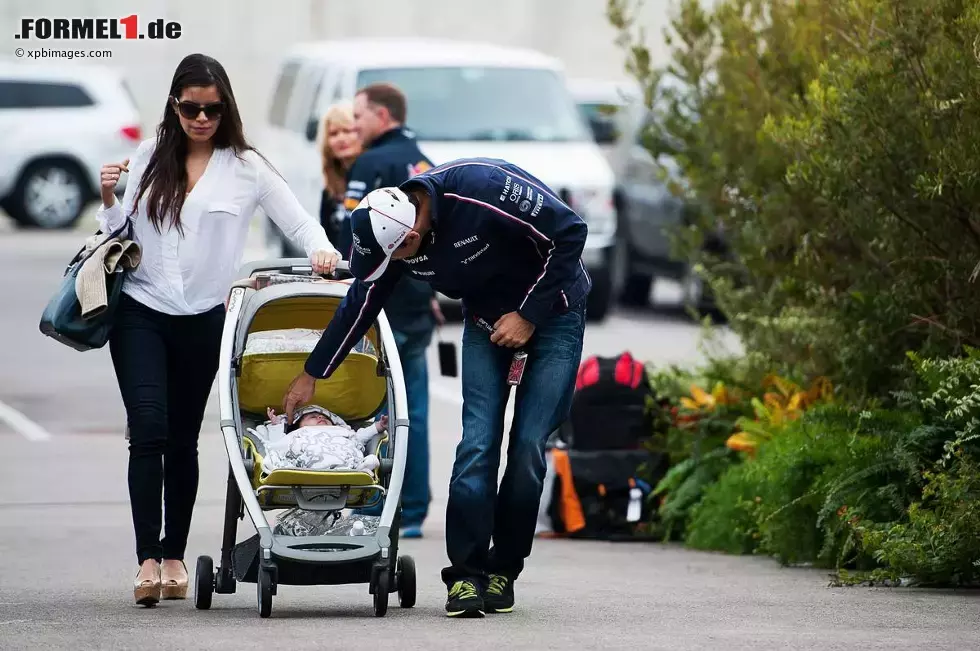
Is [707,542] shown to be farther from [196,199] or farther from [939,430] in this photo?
[196,199]

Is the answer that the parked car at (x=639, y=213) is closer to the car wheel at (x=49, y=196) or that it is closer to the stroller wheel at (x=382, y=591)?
the car wheel at (x=49, y=196)

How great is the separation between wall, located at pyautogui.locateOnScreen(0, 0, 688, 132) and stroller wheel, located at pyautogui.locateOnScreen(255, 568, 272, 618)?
85.4 feet

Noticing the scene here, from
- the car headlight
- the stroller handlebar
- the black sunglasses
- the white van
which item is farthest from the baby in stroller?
the car headlight

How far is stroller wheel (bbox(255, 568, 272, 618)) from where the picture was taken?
664cm

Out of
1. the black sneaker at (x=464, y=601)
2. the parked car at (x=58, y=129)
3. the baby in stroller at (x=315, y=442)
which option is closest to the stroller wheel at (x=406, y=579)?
the black sneaker at (x=464, y=601)

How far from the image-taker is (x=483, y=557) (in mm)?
6867

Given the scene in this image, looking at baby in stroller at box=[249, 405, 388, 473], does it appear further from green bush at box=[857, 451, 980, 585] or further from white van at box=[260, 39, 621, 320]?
white van at box=[260, 39, 621, 320]

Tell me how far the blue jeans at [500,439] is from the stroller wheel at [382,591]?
23 centimetres

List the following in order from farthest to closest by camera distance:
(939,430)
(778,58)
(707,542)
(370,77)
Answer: (370,77)
(778,58)
(707,542)
(939,430)

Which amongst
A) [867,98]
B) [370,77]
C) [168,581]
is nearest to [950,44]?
[867,98]

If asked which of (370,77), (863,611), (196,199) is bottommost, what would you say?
(863,611)

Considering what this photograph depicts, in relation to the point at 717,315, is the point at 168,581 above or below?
below

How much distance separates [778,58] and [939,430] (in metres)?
2.99

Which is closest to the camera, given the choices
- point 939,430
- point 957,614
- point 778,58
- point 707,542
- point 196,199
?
point 957,614
